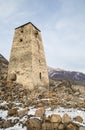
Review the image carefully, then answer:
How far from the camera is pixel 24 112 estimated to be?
36.9 ft

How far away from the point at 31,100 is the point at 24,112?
3.59m

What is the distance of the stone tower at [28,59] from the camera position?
17984mm

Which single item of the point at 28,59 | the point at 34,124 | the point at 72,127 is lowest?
the point at 72,127

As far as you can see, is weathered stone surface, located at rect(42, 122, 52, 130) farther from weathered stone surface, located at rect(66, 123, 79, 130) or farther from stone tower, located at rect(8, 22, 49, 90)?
stone tower, located at rect(8, 22, 49, 90)

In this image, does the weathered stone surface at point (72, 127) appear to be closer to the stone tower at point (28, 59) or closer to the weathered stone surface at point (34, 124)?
the weathered stone surface at point (34, 124)

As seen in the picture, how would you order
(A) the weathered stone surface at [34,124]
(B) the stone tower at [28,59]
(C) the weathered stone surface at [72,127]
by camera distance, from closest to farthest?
(C) the weathered stone surface at [72,127] → (A) the weathered stone surface at [34,124] → (B) the stone tower at [28,59]


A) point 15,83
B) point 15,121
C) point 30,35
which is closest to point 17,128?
point 15,121

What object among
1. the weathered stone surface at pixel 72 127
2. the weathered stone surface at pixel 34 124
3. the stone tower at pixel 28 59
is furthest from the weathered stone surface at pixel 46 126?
the stone tower at pixel 28 59

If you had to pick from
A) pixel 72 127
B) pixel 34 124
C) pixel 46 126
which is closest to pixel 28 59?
pixel 34 124

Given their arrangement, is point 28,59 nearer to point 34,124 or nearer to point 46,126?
point 34,124

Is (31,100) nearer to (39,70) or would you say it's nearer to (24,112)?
(24,112)

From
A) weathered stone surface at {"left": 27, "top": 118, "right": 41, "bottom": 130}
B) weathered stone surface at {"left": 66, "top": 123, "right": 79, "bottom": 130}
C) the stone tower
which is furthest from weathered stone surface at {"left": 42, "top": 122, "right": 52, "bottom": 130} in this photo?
the stone tower

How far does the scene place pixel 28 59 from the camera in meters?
18.5

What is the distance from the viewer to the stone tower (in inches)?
708
